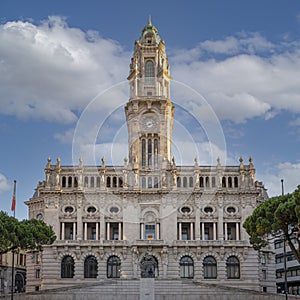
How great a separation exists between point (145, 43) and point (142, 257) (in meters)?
47.8

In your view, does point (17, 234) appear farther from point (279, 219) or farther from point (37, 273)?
point (279, 219)

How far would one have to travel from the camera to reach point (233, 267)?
11712 centimetres

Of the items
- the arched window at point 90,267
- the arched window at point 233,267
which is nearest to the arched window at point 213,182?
the arched window at point 233,267

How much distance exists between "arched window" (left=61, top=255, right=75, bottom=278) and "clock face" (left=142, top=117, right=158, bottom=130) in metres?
31.4

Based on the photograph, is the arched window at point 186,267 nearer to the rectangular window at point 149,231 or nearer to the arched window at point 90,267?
the rectangular window at point 149,231

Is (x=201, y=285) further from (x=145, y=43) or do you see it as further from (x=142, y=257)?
(x=145, y=43)

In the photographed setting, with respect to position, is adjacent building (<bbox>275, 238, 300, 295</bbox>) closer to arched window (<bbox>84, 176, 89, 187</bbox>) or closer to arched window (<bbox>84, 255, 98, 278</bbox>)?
arched window (<bbox>84, 255, 98, 278</bbox>)

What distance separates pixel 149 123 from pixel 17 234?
4697cm

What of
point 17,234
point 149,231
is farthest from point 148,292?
point 17,234

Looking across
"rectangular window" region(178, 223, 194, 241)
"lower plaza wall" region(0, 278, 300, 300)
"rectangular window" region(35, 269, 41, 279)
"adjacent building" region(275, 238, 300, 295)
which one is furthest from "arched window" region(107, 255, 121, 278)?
"adjacent building" region(275, 238, 300, 295)

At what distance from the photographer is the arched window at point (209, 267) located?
383 ft

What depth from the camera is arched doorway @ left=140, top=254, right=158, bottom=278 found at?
115 m

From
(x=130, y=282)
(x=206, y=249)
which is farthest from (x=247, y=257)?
(x=130, y=282)

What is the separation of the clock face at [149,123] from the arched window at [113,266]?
28.2 meters
